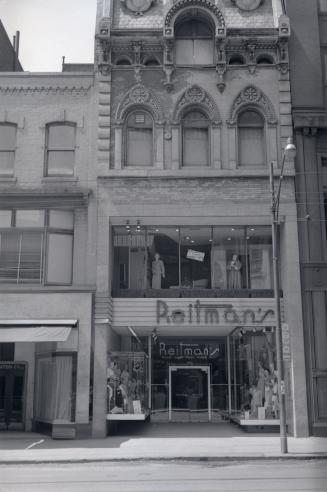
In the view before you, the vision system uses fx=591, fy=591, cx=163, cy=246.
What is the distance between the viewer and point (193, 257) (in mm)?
23297

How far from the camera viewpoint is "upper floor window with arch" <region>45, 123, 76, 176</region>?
23.2 metres

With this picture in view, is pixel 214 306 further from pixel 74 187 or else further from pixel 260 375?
pixel 74 187

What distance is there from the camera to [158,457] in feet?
52.2

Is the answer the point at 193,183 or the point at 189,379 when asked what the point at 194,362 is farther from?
the point at 193,183

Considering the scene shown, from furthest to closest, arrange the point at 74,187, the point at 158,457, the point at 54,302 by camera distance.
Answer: the point at 74,187 → the point at 54,302 → the point at 158,457

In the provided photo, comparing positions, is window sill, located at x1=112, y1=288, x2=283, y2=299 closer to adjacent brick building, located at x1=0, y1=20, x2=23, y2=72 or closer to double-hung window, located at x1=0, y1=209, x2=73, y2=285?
double-hung window, located at x1=0, y1=209, x2=73, y2=285

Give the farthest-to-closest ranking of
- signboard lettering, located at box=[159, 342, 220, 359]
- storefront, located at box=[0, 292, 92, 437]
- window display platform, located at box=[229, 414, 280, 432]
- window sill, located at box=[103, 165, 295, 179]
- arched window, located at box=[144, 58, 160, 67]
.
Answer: signboard lettering, located at box=[159, 342, 220, 359] < arched window, located at box=[144, 58, 160, 67] < window sill, located at box=[103, 165, 295, 179] < window display platform, located at box=[229, 414, 280, 432] < storefront, located at box=[0, 292, 92, 437]

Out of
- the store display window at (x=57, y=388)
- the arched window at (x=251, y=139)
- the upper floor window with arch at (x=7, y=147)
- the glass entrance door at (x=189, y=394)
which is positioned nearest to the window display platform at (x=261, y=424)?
the glass entrance door at (x=189, y=394)

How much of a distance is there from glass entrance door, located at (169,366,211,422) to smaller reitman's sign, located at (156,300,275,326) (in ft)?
15.4

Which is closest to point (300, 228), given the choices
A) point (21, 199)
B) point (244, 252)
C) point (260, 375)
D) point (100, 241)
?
point (244, 252)

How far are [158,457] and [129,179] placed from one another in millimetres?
10606

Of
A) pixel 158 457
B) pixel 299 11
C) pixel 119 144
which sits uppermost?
pixel 299 11

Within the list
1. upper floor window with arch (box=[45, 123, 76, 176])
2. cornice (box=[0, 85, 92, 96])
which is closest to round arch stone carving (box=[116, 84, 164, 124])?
cornice (box=[0, 85, 92, 96])

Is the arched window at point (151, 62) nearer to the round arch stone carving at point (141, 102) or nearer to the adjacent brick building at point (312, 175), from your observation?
the round arch stone carving at point (141, 102)
